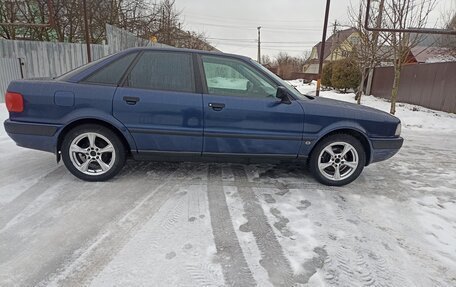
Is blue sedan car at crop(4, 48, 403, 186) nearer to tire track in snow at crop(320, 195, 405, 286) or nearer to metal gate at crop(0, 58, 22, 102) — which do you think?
tire track in snow at crop(320, 195, 405, 286)

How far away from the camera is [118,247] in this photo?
2.48 meters

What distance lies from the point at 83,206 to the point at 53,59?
878cm

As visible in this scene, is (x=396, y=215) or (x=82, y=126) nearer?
(x=396, y=215)

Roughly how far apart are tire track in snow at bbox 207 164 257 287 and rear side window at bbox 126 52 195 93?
4.32 ft

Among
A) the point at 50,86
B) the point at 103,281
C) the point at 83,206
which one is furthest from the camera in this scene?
the point at 50,86

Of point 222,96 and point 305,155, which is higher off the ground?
point 222,96

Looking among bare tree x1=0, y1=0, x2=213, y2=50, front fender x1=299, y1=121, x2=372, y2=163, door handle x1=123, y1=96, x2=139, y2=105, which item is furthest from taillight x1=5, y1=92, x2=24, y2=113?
bare tree x1=0, y1=0, x2=213, y2=50

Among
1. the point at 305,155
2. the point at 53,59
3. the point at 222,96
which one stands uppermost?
the point at 53,59

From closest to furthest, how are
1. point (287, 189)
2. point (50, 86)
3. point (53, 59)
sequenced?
point (50, 86) → point (287, 189) → point (53, 59)

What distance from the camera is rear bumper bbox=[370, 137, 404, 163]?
386cm

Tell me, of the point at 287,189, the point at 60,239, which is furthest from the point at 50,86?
the point at 287,189

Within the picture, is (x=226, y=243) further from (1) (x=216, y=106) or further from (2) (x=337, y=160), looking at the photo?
(2) (x=337, y=160)

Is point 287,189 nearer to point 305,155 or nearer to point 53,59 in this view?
point 305,155

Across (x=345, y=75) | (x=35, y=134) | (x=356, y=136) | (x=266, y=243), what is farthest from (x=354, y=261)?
(x=345, y=75)
